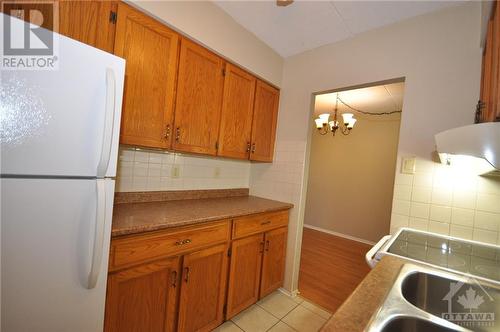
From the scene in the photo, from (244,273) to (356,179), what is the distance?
3.19m

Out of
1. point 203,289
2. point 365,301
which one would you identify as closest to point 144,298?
point 203,289

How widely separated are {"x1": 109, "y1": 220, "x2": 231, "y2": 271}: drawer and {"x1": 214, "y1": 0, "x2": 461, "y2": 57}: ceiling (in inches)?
66.1

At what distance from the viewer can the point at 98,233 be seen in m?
0.87

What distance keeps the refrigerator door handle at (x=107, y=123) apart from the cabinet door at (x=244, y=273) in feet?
3.61

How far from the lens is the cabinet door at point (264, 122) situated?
2184mm

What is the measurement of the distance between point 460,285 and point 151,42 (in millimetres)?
2047

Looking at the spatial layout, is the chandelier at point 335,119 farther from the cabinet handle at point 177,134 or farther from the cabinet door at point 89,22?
the cabinet door at point 89,22

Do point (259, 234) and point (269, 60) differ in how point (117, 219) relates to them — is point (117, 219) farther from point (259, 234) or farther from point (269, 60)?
point (269, 60)

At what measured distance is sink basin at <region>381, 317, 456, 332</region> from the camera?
61cm

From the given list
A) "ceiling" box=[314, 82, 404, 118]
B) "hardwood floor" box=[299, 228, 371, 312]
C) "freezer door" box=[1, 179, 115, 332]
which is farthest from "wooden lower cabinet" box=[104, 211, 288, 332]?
"ceiling" box=[314, 82, 404, 118]

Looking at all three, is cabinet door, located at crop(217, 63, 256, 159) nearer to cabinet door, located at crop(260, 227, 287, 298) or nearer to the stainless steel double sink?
cabinet door, located at crop(260, 227, 287, 298)

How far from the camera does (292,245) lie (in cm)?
220

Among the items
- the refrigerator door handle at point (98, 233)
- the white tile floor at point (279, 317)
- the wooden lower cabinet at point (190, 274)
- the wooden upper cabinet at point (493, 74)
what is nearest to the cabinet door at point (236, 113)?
the wooden lower cabinet at point (190, 274)

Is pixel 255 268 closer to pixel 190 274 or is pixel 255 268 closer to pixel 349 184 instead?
pixel 190 274
